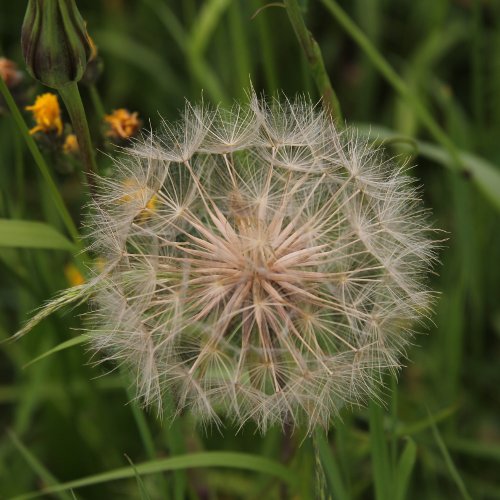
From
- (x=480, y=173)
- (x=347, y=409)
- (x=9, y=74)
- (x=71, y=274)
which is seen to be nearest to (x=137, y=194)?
(x=9, y=74)

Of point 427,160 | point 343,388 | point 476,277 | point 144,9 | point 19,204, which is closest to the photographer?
point 343,388

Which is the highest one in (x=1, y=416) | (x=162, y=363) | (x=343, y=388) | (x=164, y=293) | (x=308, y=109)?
(x=308, y=109)

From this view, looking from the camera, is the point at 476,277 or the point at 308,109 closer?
the point at 308,109

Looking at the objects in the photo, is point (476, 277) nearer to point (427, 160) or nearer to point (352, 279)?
point (427, 160)

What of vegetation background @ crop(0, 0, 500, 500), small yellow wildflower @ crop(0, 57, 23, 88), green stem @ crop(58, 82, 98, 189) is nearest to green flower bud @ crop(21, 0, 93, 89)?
green stem @ crop(58, 82, 98, 189)

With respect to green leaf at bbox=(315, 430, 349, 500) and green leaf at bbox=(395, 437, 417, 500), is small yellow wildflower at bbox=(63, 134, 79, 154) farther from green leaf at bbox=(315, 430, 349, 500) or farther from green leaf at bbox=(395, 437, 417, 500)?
green leaf at bbox=(395, 437, 417, 500)

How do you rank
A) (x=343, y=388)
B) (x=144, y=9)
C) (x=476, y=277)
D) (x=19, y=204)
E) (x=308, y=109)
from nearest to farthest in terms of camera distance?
(x=343, y=388), (x=308, y=109), (x=19, y=204), (x=476, y=277), (x=144, y=9)

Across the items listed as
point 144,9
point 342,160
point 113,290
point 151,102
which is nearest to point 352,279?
point 342,160

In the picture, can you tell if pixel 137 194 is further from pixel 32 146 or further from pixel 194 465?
pixel 194 465
